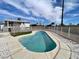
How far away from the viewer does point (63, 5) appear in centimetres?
2183

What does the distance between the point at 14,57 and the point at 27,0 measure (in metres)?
11.6

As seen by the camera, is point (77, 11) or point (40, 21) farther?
point (40, 21)

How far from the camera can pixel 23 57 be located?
16.4 ft

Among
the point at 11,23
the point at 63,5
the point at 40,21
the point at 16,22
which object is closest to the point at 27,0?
the point at 63,5

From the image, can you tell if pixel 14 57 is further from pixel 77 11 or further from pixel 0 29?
pixel 0 29

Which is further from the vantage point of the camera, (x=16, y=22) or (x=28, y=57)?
(x=16, y=22)

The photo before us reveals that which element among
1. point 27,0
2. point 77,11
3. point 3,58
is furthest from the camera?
point 77,11

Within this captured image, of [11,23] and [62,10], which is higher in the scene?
[62,10]

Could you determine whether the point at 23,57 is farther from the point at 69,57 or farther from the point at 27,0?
the point at 27,0

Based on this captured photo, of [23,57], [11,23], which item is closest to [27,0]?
[23,57]

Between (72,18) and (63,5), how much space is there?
8371 mm

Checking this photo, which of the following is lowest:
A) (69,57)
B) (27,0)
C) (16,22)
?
(69,57)

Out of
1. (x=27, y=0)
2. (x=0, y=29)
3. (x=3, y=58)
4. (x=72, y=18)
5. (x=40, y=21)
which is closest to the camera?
(x=3, y=58)

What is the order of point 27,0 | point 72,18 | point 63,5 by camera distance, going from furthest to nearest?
1. point 72,18
2. point 63,5
3. point 27,0
